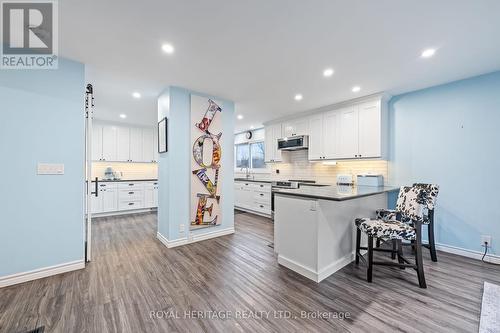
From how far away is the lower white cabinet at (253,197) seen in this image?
5297mm

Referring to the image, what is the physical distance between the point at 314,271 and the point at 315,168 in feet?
10.1

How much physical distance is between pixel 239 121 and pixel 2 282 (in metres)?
4.99

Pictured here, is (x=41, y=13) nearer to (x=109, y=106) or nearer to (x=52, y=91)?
(x=52, y=91)

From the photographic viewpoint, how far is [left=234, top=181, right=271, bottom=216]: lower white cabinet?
530cm

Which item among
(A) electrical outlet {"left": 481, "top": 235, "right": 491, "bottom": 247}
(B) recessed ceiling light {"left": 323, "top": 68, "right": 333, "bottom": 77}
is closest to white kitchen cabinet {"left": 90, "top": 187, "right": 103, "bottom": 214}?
Result: (B) recessed ceiling light {"left": 323, "top": 68, "right": 333, "bottom": 77}

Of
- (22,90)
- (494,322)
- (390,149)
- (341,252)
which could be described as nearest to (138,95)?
(22,90)

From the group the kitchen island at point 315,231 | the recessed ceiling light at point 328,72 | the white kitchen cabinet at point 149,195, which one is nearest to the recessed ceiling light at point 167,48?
the recessed ceiling light at point 328,72

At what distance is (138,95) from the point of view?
12.4ft

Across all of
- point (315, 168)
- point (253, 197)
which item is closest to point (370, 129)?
point (315, 168)

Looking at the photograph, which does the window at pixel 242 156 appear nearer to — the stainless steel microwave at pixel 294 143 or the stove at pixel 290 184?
the stainless steel microwave at pixel 294 143

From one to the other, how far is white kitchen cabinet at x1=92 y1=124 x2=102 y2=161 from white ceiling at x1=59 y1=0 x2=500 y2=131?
9.07ft

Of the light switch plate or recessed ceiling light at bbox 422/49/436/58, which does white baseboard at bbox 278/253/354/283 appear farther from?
the light switch plate

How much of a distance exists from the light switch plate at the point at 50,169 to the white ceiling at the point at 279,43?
131 centimetres

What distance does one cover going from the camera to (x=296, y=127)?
5078 millimetres
